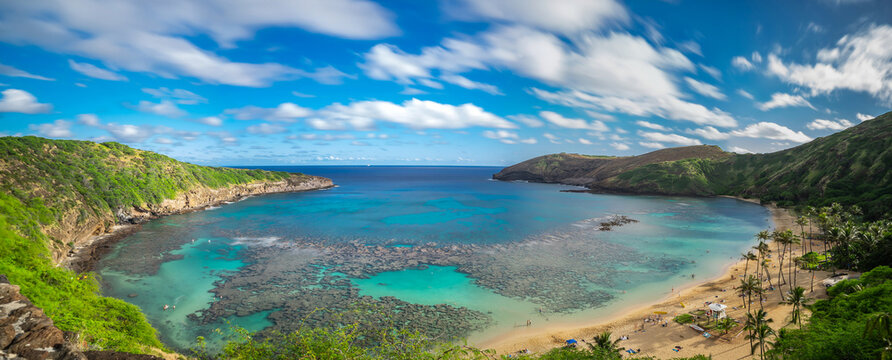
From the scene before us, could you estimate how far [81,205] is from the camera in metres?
58.6

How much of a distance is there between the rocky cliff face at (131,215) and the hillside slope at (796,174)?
147962 mm

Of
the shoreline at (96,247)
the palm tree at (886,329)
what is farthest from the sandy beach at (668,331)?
the shoreline at (96,247)

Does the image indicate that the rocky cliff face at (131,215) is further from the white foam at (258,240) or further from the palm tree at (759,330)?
the palm tree at (759,330)

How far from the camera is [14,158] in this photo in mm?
57094

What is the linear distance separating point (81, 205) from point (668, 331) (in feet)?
295

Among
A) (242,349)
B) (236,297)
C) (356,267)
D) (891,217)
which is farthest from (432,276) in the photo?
(891,217)

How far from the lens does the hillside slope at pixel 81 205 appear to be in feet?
73.6

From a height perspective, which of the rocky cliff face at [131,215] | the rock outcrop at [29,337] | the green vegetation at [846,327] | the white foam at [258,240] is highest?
the rock outcrop at [29,337]

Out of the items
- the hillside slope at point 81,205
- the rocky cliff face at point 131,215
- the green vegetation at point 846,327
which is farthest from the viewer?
the rocky cliff face at point 131,215

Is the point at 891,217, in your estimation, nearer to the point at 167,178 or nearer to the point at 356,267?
the point at 356,267

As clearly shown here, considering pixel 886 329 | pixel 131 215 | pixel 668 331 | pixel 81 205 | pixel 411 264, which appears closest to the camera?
pixel 886 329

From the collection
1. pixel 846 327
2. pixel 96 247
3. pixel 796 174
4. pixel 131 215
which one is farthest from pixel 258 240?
pixel 796 174

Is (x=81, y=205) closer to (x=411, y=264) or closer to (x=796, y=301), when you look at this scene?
(x=411, y=264)

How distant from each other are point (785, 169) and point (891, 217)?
7402cm
